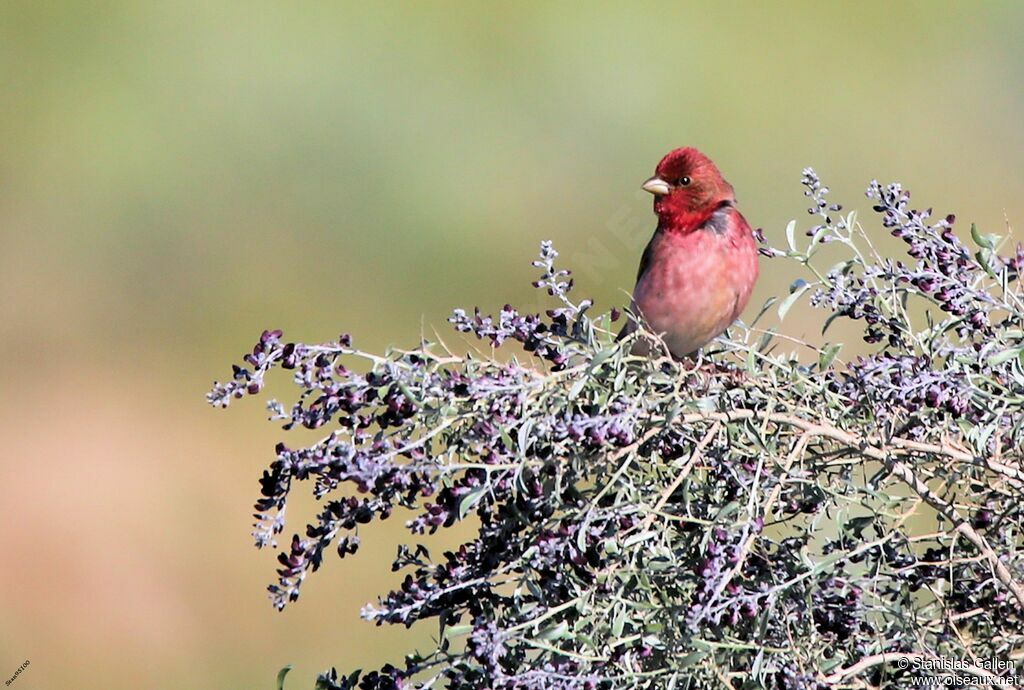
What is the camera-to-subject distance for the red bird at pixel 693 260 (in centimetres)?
362

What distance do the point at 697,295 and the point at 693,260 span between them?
0.32 feet

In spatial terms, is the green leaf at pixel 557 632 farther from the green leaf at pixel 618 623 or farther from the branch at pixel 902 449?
the branch at pixel 902 449

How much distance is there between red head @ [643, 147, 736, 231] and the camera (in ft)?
12.5

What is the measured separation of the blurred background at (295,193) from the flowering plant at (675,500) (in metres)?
3.03

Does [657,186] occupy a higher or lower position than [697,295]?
higher

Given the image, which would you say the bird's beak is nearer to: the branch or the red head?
the red head

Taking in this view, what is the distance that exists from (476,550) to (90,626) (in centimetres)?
455

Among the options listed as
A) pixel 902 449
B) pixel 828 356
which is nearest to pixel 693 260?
pixel 828 356

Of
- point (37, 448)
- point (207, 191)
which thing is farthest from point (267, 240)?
point (37, 448)

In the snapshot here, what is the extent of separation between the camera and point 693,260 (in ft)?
12.0

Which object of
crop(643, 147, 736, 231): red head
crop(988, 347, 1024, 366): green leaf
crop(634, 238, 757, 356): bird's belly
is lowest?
crop(988, 347, 1024, 366): green leaf

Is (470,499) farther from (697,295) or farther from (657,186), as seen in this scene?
(657,186)

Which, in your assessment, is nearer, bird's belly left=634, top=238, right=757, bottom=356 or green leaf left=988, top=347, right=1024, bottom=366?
green leaf left=988, top=347, right=1024, bottom=366

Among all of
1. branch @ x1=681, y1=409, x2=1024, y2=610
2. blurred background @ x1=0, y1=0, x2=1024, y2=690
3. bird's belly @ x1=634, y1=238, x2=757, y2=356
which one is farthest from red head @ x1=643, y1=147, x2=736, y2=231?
branch @ x1=681, y1=409, x2=1024, y2=610
